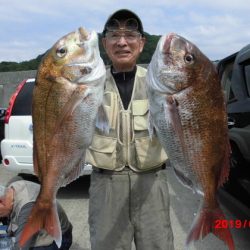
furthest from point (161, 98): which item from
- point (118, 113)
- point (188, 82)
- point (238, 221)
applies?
point (238, 221)

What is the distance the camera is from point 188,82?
2.44m

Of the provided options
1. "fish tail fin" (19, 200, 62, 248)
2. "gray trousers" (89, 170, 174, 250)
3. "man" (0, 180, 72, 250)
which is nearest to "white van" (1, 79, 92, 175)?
"man" (0, 180, 72, 250)

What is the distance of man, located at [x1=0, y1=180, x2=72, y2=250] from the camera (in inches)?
172

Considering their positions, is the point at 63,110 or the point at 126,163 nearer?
the point at 63,110

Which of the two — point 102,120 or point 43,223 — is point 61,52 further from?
point 43,223

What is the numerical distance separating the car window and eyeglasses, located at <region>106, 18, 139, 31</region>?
4.02 meters

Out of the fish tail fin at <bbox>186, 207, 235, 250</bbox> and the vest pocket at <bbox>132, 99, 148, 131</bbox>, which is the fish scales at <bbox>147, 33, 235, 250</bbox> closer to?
the fish tail fin at <bbox>186, 207, 235, 250</bbox>

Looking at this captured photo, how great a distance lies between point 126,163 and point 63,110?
0.88 metres

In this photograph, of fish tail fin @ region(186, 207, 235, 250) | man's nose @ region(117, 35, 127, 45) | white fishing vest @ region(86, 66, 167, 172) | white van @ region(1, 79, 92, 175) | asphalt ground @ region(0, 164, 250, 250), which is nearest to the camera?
fish tail fin @ region(186, 207, 235, 250)

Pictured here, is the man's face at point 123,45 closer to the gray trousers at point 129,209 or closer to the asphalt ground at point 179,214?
the gray trousers at point 129,209

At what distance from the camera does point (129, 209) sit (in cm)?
333

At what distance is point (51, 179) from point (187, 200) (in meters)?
4.48

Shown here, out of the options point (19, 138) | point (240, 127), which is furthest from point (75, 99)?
point (19, 138)

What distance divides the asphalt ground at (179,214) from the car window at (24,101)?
4.61 ft
